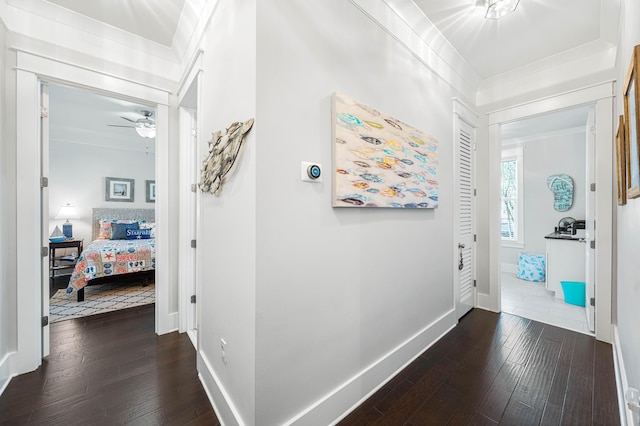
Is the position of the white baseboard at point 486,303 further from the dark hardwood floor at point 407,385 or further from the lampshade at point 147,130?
the lampshade at point 147,130

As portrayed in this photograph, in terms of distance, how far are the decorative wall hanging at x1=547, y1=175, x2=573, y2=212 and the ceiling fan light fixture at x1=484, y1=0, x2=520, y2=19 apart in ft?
13.1

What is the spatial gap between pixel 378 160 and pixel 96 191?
631cm

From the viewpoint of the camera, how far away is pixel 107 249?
385 centimetres

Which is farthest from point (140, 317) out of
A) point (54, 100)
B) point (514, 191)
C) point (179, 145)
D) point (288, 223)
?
point (514, 191)

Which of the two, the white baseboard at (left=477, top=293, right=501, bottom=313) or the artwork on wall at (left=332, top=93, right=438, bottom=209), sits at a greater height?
the artwork on wall at (left=332, top=93, right=438, bottom=209)

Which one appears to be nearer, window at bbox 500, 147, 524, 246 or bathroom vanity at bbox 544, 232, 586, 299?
bathroom vanity at bbox 544, 232, 586, 299

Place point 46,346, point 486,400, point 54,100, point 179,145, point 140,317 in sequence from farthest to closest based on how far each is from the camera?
1. point 54,100
2. point 140,317
3. point 179,145
4. point 46,346
5. point 486,400

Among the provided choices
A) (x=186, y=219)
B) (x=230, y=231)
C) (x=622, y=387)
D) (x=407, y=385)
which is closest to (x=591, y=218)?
(x=622, y=387)

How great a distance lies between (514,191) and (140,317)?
21.6 feet

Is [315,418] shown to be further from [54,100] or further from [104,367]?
[54,100]

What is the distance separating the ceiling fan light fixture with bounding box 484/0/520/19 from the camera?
1862 millimetres

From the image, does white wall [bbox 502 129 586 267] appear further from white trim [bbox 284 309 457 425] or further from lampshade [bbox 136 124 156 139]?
lampshade [bbox 136 124 156 139]

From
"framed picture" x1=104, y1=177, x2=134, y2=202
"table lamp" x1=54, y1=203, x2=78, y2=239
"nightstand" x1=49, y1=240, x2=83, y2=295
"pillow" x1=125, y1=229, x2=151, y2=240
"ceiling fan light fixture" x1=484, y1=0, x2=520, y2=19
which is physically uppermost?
"ceiling fan light fixture" x1=484, y1=0, x2=520, y2=19

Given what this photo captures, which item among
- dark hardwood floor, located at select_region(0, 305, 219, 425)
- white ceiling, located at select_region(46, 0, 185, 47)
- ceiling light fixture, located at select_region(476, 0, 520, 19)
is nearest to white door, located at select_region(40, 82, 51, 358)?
dark hardwood floor, located at select_region(0, 305, 219, 425)
